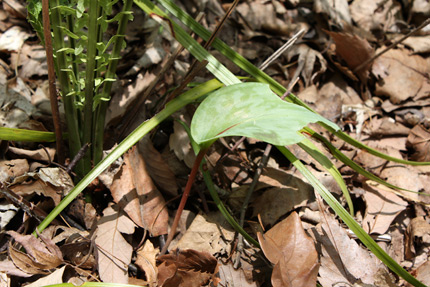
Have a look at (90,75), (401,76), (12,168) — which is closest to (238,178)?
(90,75)

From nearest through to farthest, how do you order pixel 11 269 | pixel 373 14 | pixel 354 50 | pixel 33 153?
pixel 11 269
pixel 33 153
pixel 354 50
pixel 373 14

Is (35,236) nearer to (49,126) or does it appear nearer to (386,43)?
(49,126)

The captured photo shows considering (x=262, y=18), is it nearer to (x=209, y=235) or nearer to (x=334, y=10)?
(x=334, y=10)

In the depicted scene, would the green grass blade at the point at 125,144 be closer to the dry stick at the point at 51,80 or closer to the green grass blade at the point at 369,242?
the dry stick at the point at 51,80

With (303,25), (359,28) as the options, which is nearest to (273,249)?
(303,25)

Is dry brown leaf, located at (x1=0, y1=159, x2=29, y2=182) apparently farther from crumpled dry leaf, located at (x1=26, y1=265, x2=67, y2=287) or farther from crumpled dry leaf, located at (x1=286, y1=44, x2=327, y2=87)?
crumpled dry leaf, located at (x1=286, y1=44, x2=327, y2=87)

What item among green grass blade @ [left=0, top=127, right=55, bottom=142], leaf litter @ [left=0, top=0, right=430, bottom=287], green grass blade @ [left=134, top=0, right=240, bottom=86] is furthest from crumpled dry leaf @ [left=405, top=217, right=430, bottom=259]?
green grass blade @ [left=0, top=127, right=55, bottom=142]
